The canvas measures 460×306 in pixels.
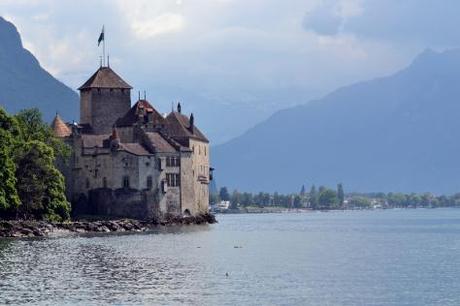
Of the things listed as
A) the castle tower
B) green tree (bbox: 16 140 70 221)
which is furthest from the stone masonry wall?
green tree (bbox: 16 140 70 221)

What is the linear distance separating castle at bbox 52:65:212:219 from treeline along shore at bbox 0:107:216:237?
831 centimetres

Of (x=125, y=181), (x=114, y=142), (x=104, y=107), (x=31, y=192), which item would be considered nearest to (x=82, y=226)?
(x=31, y=192)

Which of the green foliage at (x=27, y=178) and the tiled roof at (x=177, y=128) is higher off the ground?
the tiled roof at (x=177, y=128)

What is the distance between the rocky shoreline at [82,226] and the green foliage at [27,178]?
2084 millimetres

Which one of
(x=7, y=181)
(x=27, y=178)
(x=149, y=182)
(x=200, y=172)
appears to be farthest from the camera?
(x=200, y=172)

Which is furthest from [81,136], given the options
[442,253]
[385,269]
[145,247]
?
[385,269]

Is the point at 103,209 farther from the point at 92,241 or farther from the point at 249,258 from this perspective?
the point at 249,258

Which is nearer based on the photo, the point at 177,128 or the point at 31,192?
the point at 31,192

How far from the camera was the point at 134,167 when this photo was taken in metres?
134

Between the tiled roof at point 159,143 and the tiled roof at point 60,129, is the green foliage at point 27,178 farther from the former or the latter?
the tiled roof at point 60,129

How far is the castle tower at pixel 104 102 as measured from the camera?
148250mm

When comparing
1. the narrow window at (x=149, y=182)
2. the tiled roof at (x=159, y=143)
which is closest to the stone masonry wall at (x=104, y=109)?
the tiled roof at (x=159, y=143)

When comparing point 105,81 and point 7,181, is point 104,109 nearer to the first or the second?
point 105,81

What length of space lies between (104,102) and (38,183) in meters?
35.2
